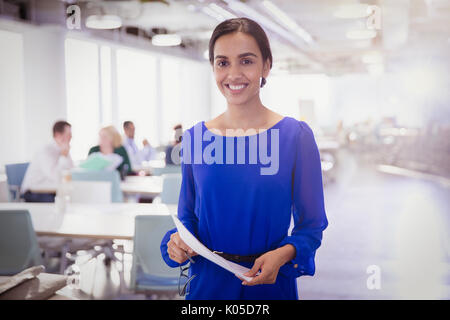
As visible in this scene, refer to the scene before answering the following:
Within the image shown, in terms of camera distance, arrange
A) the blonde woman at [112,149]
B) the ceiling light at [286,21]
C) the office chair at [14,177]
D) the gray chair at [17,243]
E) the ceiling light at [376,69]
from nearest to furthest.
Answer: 1. the gray chair at [17,243]
2. the office chair at [14,177]
3. the blonde woman at [112,149]
4. the ceiling light at [286,21]
5. the ceiling light at [376,69]

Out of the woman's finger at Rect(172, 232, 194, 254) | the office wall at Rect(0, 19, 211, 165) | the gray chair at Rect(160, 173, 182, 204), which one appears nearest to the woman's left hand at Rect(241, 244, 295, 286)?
the woman's finger at Rect(172, 232, 194, 254)

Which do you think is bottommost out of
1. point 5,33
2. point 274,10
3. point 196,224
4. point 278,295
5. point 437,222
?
point 437,222

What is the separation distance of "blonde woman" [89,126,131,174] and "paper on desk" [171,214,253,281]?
4.28 m

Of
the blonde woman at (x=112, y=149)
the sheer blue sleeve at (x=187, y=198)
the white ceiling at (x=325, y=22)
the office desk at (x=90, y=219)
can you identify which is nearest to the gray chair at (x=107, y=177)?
the blonde woman at (x=112, y=149)

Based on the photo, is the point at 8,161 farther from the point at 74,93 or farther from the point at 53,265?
the point at 53,265

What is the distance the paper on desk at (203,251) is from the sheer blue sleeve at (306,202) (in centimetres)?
14

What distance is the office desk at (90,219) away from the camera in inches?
115

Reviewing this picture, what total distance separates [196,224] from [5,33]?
265 inches

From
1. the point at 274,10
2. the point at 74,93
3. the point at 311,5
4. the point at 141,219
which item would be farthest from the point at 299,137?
the point at 311,5

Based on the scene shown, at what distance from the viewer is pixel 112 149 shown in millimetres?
5812

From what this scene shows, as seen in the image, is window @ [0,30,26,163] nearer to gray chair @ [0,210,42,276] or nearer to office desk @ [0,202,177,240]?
office desk @ [0,202,177,240]

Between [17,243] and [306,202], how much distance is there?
2277 mm

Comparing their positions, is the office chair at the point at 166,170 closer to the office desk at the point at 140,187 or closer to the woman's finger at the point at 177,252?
the office desk at the point at 140,187

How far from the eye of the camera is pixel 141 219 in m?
2.84
